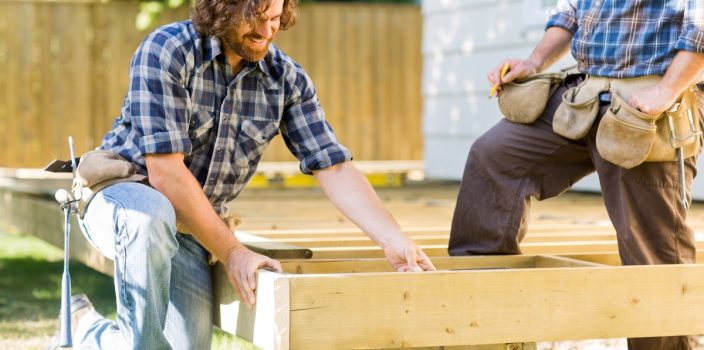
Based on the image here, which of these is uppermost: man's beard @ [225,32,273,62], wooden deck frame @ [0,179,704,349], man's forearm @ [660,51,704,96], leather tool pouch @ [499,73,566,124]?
man's beard @ [225,32,273,62]

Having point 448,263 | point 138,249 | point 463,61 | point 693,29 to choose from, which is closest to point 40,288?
point 463,61

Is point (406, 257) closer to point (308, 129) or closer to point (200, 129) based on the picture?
point (308, 129)

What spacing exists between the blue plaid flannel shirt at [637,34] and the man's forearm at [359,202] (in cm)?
84

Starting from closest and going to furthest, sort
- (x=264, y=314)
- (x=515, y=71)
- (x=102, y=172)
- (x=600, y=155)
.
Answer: (x=264, y=314) < (x=102, y=172) < (x=600, y=155) < (x=515, y=71)

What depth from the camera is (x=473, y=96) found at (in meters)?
7.80

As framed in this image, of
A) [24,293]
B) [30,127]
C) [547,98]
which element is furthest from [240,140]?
[30,127]

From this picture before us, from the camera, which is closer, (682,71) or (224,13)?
(224,13)

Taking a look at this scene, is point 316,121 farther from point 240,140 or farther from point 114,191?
point 114,191

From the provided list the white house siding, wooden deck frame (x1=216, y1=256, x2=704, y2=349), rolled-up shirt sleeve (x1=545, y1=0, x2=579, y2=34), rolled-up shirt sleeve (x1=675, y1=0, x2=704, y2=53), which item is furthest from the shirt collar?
the white house siding

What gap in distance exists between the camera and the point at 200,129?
326cm

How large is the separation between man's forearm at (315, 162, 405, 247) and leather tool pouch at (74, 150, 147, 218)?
1.86ft

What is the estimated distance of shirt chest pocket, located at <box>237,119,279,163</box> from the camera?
3324 mm

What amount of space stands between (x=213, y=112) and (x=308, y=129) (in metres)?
0.31

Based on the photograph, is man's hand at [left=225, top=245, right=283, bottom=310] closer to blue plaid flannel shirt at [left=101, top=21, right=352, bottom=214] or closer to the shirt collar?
blue plaid flannel shirt at [left=101, top=21, right=352, bottom=214]
